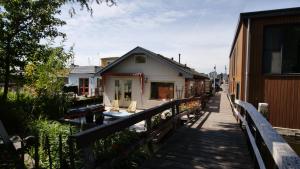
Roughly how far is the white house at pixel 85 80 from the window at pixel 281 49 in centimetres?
2512

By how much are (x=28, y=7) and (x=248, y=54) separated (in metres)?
12.0

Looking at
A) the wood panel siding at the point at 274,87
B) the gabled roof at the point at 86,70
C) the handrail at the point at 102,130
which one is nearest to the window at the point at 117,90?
the gabled roof at the point at 86,70

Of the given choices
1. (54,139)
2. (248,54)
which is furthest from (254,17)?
(54,139)

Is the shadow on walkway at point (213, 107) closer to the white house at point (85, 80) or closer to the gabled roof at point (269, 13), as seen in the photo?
the gabled roof at point (269, 13)

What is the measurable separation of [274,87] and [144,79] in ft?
46.4

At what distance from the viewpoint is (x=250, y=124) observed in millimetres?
6293

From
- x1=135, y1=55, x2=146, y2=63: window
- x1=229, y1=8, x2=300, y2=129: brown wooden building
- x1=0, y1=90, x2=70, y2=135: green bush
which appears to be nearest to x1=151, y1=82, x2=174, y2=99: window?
x1=135, y1=55, x2=146, y2=63: window

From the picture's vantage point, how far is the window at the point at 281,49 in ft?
35.1

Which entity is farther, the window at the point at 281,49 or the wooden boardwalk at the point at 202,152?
the window at the point at 281,49

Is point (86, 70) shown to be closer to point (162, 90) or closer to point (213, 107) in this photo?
point (162, 90)

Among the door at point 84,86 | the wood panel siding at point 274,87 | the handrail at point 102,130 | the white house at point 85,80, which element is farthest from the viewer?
the door at point 84,86

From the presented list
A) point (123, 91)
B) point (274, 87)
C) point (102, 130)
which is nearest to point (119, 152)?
point (102, 130)

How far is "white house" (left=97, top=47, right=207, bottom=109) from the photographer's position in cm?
2288

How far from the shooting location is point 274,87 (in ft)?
36.5
